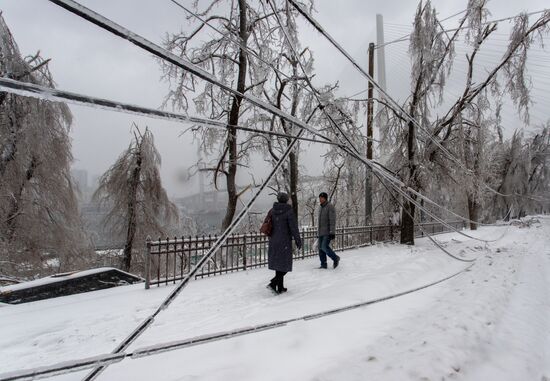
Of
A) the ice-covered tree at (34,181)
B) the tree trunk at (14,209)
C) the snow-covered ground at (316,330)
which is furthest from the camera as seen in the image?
the tree trunk at (14,209)

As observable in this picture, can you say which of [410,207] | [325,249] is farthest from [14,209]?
[410,207]

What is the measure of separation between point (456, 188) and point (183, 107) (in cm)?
1093

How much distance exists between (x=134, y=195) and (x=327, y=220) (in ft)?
39.5

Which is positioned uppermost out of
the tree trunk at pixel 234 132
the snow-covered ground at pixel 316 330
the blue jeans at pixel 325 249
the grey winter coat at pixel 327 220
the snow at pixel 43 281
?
the tree trunk at pixel 234 132

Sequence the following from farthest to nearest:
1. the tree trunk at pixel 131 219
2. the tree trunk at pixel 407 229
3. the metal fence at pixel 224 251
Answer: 1. the tree trunk at pixel 131 219
2. the tree trunk at pixel 407 229
3. the metal fence at pixel 224 251

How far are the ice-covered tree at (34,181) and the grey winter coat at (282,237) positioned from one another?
927cm

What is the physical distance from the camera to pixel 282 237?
573 centimetres

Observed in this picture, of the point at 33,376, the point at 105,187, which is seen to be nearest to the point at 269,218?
the point at 33,376

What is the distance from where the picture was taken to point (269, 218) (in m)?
5.96

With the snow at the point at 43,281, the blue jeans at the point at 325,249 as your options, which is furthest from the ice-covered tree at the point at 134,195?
the blue jeans at the point at 325,249

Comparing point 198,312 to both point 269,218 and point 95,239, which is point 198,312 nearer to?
point 269,218

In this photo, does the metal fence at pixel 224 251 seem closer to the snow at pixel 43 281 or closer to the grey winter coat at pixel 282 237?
the snow at pixel 43 281

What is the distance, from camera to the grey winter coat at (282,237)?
221 inches

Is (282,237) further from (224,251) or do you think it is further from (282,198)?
(224,251)
